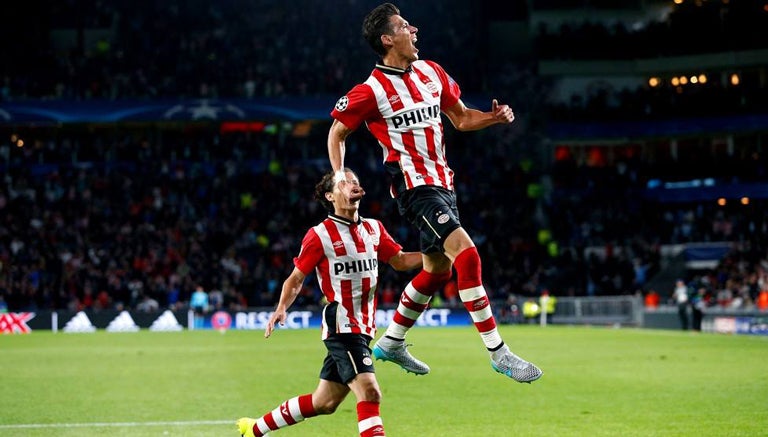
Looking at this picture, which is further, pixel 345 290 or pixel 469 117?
pixel 469 117

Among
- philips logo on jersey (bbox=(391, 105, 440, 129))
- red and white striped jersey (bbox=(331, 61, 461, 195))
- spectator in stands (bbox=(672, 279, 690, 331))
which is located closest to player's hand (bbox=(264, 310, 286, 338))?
red and white striped jersey (bbox=(331, 61, 461, 195))

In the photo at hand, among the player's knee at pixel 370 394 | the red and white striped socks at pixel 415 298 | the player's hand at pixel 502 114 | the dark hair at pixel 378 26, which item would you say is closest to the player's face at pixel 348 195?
the red and white striped socks at pixel 415 298

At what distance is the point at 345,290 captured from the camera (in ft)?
31.0

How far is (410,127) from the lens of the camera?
9.34 metres

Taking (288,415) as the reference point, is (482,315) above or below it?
above

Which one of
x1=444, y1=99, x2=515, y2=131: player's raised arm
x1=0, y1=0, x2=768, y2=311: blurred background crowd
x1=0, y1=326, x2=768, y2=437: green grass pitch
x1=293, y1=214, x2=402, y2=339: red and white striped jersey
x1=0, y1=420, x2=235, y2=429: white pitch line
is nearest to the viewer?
x1=293, y1=214, x2=402, y2=339: red and white striped jersey

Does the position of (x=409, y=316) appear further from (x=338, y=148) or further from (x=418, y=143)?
(x=338, y=148)

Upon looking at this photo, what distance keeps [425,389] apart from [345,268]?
8746mm

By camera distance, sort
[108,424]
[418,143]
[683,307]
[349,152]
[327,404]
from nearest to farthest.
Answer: [418,143] → [327,404] → [108,424] → [683,307] → [349,152]

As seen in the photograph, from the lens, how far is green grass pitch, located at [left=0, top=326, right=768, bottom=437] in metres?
13.2

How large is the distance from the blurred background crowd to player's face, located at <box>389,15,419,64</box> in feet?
99.4

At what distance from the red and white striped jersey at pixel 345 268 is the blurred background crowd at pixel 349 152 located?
30.2m

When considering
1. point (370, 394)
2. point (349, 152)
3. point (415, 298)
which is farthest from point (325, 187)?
point (349, 152)

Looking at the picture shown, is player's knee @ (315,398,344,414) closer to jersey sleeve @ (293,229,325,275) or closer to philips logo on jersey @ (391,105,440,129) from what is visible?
jersey sleeve @ (293,229,325,275)
